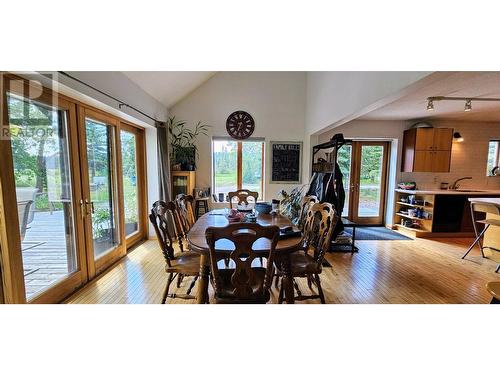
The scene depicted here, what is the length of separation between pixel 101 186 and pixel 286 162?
3.25m

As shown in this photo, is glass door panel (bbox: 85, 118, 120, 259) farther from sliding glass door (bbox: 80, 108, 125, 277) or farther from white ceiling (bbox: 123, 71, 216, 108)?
white ceiling (bbox: 123, 71, 216, 108)

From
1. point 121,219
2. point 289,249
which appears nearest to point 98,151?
point 121,219

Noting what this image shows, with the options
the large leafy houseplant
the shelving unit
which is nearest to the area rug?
the shelving unit

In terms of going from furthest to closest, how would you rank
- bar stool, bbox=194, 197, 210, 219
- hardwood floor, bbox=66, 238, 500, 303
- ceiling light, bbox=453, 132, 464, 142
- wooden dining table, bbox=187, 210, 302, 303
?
ceiling light, bbox=453, 132, 464, 142, bar stool, bbox=194, 197, 210, 219, hardwood floor, bbox=66, 238, 500, 303, wooden dining table, bbox=187, 210, 302, 303

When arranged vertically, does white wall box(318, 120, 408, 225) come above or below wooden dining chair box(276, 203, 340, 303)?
above

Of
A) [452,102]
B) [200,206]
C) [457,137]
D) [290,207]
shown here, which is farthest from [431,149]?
[200,206]

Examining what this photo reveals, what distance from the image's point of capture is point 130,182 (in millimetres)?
3617

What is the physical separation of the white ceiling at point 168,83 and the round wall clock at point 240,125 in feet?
2.92

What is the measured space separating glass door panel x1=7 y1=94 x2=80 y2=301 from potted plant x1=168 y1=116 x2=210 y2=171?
2195 mm

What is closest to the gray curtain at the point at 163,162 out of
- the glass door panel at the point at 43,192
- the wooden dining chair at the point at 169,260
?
the glass door panel at the point at 43,192

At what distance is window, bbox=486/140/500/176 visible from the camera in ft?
15.6

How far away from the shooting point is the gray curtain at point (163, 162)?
381 cm
